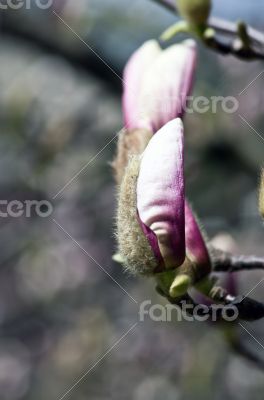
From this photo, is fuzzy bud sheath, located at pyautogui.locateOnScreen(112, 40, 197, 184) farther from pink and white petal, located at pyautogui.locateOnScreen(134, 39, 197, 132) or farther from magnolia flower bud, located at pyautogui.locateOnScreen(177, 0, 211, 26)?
magnolia flower bud, located at pyautogui.locateOnScreen(177, 0, 211, 26)

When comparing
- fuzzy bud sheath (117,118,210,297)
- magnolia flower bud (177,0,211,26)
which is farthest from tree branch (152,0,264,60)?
fuzzy bud sheath (117,118,210,297)

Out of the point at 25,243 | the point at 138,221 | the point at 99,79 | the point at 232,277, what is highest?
the point at 138,221

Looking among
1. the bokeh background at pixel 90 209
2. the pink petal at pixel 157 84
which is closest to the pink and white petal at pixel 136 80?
the pink petal at pixel 157 84

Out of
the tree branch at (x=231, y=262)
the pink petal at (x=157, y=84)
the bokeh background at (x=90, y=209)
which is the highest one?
the pink petal at (x=157, y=84)

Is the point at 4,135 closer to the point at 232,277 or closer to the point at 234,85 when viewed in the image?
the point at 234,85

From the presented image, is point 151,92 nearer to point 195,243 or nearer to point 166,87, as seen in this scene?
point 166,87

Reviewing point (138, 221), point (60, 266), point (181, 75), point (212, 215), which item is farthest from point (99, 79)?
point (138, 221)

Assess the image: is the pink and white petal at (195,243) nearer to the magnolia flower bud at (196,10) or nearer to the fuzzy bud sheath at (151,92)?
the fuzzy bud sheath at (151,92)
